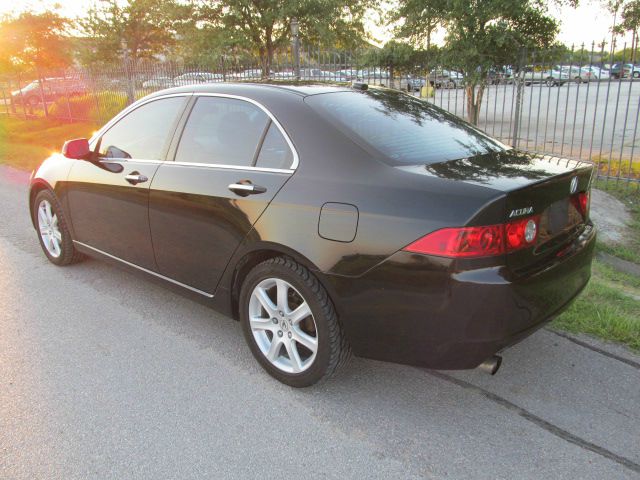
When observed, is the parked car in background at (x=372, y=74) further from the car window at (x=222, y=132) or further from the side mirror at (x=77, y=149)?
the car window at (x=222, y=132)

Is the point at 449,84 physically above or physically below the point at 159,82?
below

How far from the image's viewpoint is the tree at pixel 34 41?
20.0 metres

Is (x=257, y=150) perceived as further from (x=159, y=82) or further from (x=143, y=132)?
(x=159, y=82)

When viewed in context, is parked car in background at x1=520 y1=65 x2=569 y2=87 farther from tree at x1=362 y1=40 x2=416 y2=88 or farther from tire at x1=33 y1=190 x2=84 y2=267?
tire at x1=33 y1=190 x2=84 y2=267

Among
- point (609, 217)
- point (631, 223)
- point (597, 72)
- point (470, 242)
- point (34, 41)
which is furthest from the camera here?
point (34, 41)

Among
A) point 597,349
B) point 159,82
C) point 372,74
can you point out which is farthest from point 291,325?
point 159,82

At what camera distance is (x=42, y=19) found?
807 inches

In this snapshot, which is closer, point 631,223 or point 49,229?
point 49,229

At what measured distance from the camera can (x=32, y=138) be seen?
16.4 meters

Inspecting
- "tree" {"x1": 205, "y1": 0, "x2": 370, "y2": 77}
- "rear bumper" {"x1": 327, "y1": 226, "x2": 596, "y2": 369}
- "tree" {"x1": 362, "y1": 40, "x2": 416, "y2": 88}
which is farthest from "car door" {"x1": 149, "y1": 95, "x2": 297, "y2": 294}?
"tree" {"x1": 205, "y1": 0, "x2": 370, "y2": 77}

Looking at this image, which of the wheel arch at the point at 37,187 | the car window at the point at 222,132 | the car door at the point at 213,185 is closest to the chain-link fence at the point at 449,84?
the car window at the point at 222,132

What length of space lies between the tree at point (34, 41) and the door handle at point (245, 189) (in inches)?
818

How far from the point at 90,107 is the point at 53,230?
13246 millimetres

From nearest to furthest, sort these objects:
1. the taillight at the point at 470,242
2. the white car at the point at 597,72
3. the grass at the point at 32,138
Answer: the taillight at the point at 470,242 < the white car at the point at 597,72 < the grass at the point at 32,138
